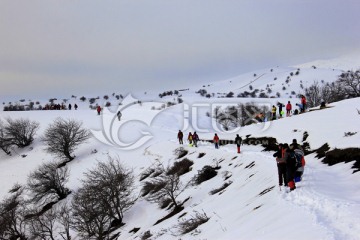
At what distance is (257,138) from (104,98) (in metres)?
108

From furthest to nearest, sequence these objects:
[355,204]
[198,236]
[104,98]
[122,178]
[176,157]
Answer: [104,98], [176,157], [122,178], [198,236], [355,204]

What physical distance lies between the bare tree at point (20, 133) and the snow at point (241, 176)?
1432mm

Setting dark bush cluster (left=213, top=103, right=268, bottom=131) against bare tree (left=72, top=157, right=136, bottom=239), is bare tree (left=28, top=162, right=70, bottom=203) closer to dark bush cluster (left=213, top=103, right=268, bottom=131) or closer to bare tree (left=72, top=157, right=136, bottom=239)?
bare tree (left=72, top=157, right=136, bottom=239)

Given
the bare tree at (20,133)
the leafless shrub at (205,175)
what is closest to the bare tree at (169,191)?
the leafless shrub at (205,175)

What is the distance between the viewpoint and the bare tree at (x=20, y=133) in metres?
→ 58.0

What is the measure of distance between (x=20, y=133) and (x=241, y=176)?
2037 inches

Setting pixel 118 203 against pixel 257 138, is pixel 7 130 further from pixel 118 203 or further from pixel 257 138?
pixel 257 138

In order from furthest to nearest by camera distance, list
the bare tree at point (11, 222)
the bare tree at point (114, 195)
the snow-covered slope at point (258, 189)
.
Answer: the bare tree at point (11, 222)
the bare tree at point (114, 195)
the snow-covered slope at point (258, 189)

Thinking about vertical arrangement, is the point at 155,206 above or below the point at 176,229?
below

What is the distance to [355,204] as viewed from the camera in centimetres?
765

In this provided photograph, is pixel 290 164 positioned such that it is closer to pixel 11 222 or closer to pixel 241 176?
pixel 241 176

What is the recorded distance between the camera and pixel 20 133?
5834 cm

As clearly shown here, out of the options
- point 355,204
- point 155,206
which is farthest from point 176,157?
point 355,204

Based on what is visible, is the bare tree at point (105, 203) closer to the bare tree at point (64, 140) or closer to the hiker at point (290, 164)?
the hiker at point (290, 164)
